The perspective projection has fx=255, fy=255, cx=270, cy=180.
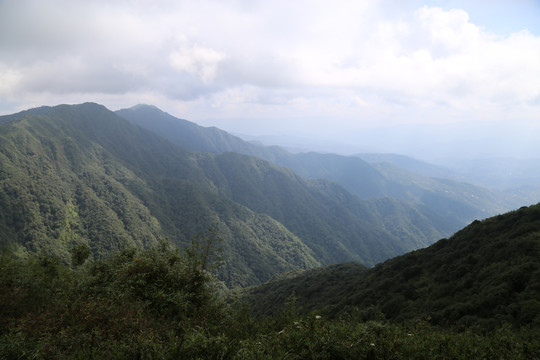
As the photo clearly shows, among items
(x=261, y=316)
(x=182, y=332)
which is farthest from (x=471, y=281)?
(x=182, y=332)

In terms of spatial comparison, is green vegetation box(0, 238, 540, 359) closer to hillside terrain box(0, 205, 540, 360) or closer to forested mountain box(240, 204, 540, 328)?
hillside terrain box(0, 205, 540, 360)

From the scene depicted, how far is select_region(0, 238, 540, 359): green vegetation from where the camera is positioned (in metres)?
7.84

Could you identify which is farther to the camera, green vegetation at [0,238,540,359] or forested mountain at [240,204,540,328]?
forested mountain at [240,204,540,328]

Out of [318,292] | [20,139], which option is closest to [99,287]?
[318,292]

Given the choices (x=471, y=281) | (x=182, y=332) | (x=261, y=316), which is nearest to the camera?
(x=182, y=332)

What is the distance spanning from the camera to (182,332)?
10.3m

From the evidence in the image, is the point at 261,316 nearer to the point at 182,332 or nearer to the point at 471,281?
the point at 182,332

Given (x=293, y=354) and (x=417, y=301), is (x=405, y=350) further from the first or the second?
(x=417, y=301)

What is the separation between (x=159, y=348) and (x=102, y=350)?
2.06 meters

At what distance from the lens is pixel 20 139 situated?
183 metres

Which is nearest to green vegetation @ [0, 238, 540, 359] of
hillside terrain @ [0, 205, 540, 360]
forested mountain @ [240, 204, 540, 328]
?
hillside terrain @ [0, 205, 540, 360]

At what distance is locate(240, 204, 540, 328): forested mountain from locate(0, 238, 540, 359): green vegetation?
3657mm

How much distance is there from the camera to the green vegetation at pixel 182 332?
309 inches

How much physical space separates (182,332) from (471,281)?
24083 mm
